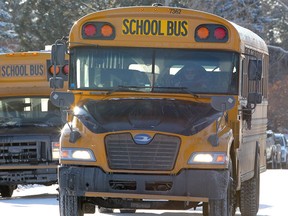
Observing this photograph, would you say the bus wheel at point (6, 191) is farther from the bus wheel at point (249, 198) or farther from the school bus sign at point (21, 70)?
the bus wheel at point (249, 198)

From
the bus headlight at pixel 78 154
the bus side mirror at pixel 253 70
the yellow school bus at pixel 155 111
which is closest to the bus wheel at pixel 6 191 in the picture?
the yellow school bus at pixel 155 111

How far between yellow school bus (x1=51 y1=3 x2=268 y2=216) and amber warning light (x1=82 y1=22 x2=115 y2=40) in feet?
0.04

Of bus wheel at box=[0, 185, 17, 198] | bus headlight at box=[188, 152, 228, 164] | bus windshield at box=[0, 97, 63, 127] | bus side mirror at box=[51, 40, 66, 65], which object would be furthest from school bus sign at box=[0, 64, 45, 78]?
bus headlight at box=[188, 152, 228, 164]

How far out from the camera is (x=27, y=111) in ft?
70.2

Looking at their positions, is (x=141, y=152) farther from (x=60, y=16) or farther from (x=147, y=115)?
(x=60, y=16)

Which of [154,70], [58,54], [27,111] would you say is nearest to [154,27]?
[154,70]

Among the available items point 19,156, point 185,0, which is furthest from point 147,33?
point 185,0

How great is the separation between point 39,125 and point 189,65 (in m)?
8.23

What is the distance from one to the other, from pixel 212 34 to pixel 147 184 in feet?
7.75

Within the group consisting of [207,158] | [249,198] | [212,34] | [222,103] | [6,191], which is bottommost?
[6,191]

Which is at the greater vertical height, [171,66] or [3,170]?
[171,66]

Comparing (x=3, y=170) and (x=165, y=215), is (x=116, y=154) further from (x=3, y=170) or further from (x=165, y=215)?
(x=3, y=170)

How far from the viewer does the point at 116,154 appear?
11891 millimetres

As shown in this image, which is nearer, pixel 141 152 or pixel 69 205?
pixel 141 152
